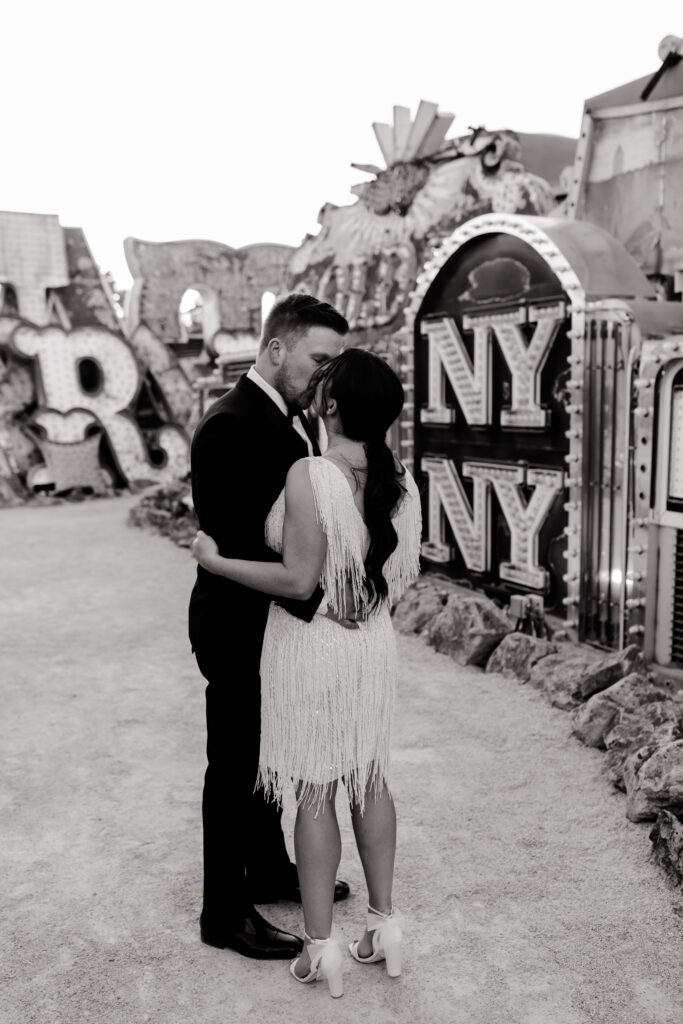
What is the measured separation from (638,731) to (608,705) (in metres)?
0.27

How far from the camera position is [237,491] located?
2.46 meters

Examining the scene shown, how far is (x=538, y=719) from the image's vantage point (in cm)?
458

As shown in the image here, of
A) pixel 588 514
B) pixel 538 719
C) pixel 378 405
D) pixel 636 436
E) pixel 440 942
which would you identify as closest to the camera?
pixel 378 405

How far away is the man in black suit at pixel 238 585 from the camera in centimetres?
247

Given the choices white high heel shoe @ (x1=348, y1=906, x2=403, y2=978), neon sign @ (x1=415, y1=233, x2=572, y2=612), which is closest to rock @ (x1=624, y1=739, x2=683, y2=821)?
white high heel shoe @ (x1=348, y1=906, x2=403, y2=978)

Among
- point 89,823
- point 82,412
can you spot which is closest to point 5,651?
point 89,823

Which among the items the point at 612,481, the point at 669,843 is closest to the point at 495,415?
the point at 612,481

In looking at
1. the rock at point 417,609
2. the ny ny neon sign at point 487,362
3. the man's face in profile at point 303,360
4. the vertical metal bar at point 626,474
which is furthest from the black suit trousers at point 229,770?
the ny ny neon sign at point 487,362

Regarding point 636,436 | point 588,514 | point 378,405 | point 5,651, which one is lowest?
point 5,651

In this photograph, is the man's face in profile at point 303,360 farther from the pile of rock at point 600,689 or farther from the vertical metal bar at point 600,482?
the vertical metal bar at point 600,482

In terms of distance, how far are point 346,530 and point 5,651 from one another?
4385 millimetres

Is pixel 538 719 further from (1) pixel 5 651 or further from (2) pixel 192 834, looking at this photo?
(1) pixel 5 651

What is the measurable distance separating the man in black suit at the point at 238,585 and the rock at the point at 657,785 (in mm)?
1500

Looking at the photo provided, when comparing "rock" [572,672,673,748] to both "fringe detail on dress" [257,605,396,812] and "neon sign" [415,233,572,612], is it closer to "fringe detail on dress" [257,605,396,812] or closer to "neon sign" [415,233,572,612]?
"neon sign" [415,233,572,612]
